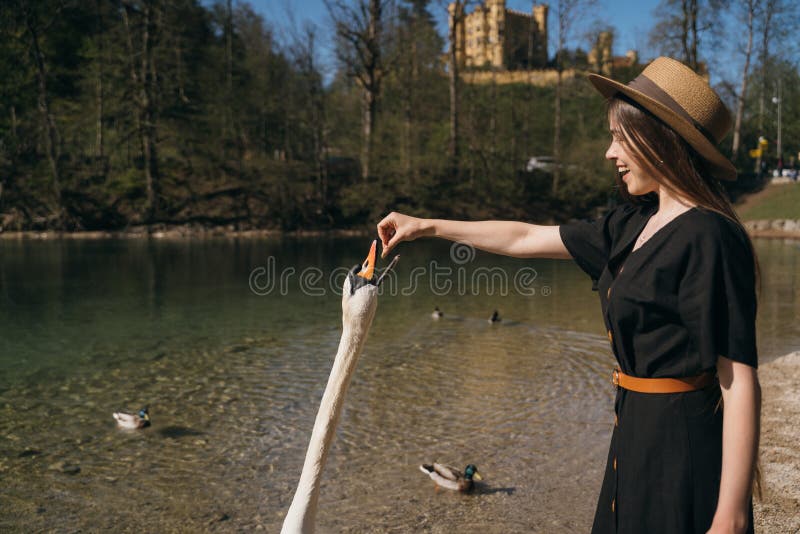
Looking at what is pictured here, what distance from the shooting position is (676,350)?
214cm

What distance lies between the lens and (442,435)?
26.0 feet

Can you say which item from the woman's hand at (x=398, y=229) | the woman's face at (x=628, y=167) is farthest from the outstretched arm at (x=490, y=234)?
the woman's face at (x=628, y=167)

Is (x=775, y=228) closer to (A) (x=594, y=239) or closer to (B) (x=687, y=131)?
(A) (x=594, y=239)

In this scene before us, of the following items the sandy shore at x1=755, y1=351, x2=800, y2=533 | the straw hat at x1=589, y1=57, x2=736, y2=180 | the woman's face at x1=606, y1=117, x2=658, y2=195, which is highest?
the straw hat at x1=589, y1=57, x2=736, y2=180

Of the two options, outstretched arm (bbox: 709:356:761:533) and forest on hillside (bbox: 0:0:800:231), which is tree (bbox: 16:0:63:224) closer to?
forest on hillside (bbox: 0:0:800:231)

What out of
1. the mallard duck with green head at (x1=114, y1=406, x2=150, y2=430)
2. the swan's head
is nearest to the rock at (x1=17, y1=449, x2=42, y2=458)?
the mallard duck with green head at (x1=114, y1=406, x2=150, y2=430)

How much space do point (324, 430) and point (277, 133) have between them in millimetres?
46072

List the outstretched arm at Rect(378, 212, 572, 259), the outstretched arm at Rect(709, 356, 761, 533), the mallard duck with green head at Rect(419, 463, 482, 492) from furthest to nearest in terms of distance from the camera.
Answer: the mallard duck with green head at Rect(419, 463, 482, 492), the outstretched arm at Rect(378, 212, 572, 259), the outstretched arm at Rect(709, 356, 761, 533)

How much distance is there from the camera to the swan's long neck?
10.2 feet

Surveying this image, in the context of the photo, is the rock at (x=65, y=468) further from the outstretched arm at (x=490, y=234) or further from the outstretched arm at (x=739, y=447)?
the outstretched arm at (x=739, y=447)

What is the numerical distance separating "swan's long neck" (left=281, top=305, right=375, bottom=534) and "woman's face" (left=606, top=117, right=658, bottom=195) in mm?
1241

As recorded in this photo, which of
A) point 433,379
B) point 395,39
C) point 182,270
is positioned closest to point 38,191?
point 182,270

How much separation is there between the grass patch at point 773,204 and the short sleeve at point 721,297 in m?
37.6

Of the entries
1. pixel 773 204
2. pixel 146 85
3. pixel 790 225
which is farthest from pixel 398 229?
pixel 773 204
